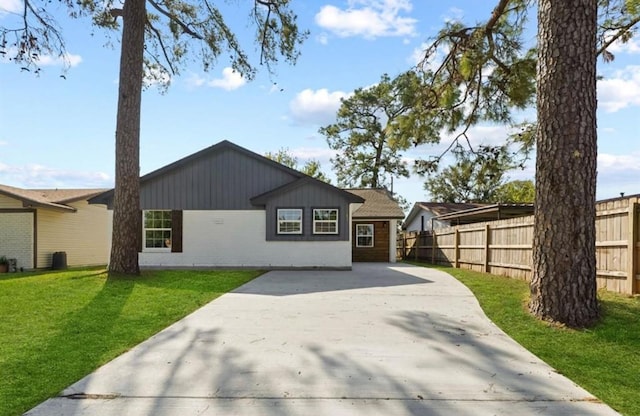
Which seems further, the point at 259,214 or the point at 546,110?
the point at 259,214

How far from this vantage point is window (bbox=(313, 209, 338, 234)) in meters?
15.4

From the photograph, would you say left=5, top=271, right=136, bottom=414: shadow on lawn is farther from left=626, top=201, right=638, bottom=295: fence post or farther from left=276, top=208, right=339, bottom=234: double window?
left=276, top=208, right=339, bottom=234: double window

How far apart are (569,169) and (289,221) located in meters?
10.5

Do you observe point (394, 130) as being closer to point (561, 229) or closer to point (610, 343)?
point (561, 229)

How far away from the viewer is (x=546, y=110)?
20.4 feet

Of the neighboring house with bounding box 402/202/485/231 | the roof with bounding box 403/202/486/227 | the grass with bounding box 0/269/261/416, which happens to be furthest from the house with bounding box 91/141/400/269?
the roof with bounding box 403/202/486/227

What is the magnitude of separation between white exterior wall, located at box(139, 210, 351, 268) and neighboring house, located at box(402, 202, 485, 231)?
10953 millimetres

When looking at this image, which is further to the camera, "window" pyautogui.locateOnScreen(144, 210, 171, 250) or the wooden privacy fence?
"window" pyautogui.locateOnScreen(144, 210, 171, 250)

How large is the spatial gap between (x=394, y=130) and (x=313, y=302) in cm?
497

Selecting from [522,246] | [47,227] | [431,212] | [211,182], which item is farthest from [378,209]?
[47,227]

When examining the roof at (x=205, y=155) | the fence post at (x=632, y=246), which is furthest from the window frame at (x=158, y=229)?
the fence post at (x=632, y=246)

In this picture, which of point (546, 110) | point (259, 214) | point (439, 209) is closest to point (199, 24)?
point (259, 214)

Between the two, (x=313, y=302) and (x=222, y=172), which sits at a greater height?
(x=222, y=172)

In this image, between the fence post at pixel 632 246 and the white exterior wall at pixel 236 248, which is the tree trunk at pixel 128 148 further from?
the fence post at pixel 632 246
